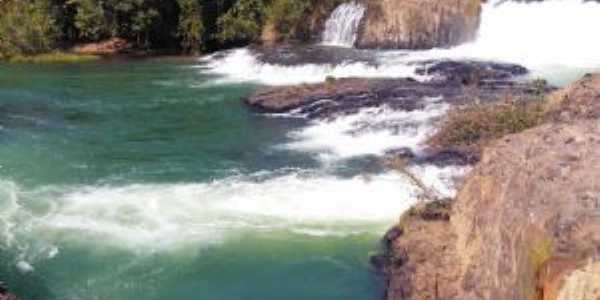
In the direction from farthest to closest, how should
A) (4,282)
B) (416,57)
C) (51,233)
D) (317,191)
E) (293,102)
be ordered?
(416,57)
(293,102)
(317,191)
(51,233)
(4,282)

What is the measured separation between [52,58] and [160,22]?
500cm

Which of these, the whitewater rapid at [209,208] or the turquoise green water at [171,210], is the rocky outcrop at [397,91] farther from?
the whitewater rapid at [209,208]

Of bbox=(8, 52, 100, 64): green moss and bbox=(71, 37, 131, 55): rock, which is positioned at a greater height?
bbox=(71, 37, 131, 55): rock

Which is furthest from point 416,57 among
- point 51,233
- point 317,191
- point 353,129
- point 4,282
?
point 4,282

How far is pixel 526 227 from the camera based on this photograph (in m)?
7.89

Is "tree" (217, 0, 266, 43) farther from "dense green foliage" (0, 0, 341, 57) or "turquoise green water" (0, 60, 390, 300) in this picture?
"turquoise green water" (0, 60, 390, 300)

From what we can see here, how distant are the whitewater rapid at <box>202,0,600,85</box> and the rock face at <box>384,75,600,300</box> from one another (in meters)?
16.9

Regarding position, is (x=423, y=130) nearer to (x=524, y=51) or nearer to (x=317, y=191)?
(x=317, y=191)

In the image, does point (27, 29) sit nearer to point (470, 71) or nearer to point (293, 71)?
point (293, 71)

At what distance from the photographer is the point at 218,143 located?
2205cm

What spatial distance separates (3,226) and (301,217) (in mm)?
5449

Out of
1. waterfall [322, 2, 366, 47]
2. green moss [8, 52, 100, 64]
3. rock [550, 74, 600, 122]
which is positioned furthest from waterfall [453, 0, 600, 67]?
rock [550, 74, 600, 122]

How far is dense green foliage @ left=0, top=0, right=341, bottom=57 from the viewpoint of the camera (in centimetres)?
3697

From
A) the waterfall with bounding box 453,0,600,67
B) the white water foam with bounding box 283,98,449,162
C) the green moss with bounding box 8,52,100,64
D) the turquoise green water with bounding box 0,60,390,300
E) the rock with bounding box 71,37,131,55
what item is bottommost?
the turquoise green water with bounding box 0,60,390,300
